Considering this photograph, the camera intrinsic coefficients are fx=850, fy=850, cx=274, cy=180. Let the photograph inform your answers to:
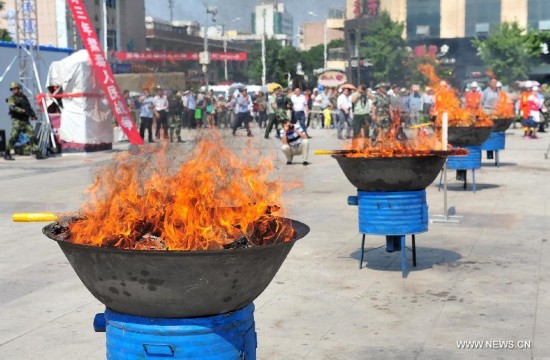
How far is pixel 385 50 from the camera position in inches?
2751

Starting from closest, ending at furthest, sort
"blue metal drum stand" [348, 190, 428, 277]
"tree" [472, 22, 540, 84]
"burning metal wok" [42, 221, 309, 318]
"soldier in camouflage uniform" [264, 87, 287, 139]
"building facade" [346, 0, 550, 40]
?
1. "burning metal wok" [42, 221, 309, 318]
2. "blue metal drum stand" [348, 190, 428, 277]
3. "soldier in camouflage uniform" [264, 87, 287, 139]
4. "tree" [472, 22, 540, 84]
5. "building facade" [346, 0, 550, 40]

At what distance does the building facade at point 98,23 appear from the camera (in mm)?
69875

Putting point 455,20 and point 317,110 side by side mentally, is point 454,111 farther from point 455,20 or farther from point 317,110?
point 455,20

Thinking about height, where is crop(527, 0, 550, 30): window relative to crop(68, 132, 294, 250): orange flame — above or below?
above

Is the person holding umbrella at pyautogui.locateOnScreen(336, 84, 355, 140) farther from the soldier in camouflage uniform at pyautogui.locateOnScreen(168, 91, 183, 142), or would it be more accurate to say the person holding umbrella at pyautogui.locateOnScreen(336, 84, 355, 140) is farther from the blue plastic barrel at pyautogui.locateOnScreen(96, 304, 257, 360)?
the blue plastic barrel at pyautogui.locateOnScreen(96, 304, 257, 360)

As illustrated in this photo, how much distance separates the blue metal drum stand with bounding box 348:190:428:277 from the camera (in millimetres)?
7598

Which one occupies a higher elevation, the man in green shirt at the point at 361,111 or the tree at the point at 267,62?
the tree at the point at 267,62

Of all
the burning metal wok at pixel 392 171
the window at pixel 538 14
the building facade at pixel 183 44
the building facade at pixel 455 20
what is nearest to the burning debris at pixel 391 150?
the burning metal wok at pixel 392 171

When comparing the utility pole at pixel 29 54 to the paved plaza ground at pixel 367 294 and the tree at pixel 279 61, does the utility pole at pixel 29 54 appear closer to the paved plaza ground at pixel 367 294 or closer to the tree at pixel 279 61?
the paved plaza ground at pixel 367 294

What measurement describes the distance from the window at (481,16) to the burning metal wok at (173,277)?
83393 mm

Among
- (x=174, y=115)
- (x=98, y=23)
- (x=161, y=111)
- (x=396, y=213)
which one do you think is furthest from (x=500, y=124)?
(x=98, y=23)

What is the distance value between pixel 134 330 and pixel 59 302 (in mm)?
3321

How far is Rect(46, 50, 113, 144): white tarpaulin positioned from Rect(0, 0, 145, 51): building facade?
4438cm

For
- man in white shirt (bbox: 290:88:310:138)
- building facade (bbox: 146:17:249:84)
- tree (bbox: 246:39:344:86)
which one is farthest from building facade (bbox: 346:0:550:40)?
man in white shirt (bbox: 290:88:310:138)
